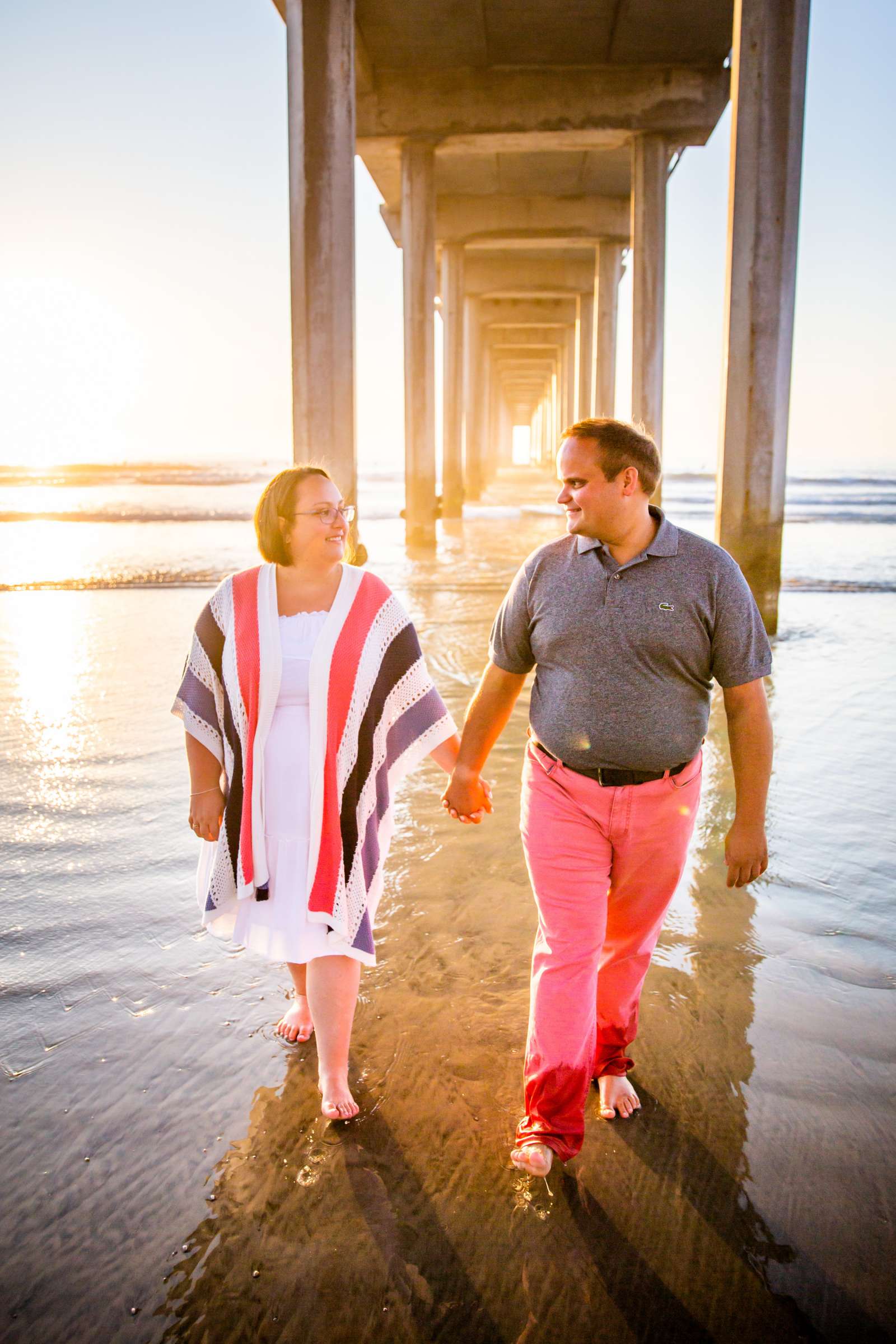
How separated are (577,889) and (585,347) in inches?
1141

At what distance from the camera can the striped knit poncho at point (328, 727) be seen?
7.38ft

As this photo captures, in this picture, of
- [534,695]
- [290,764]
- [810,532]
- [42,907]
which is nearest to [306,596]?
[290,764]

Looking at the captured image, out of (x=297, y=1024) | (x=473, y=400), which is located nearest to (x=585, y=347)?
(x=473, y=400)

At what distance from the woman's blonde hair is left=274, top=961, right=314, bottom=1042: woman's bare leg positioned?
1081mm

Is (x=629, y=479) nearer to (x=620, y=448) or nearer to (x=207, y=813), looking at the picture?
(x=620, y=448)

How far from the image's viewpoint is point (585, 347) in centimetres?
2909

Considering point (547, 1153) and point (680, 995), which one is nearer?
point (547, 1153)

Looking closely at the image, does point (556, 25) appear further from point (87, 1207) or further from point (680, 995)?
point (87, 1207)

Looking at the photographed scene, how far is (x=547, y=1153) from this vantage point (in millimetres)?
2105

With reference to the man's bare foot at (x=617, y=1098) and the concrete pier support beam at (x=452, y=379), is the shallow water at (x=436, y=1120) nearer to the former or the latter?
the man's bare foot at (x=617, y=1098)

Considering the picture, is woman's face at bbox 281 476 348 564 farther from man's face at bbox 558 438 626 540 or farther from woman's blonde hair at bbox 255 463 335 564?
man's face at bbox 558 438 626 540

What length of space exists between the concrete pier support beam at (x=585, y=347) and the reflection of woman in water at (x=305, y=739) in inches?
1062

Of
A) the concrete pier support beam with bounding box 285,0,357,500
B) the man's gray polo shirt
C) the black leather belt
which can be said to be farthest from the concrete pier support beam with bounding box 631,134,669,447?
the black leather belt

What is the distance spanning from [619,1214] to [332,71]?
9.49m
